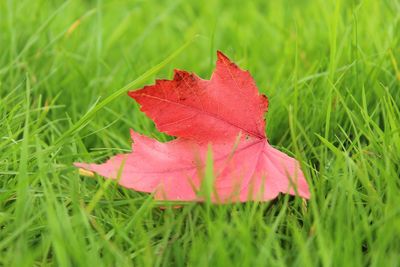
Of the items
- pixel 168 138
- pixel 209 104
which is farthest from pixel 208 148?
pixel 168 138

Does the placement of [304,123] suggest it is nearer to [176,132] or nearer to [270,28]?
[176,132]

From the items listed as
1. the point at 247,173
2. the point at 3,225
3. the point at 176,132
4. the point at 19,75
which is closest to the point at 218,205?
the point at 247,173

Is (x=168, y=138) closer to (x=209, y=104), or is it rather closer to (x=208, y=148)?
(x=209, y=104)

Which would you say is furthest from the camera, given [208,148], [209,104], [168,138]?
[168,138]

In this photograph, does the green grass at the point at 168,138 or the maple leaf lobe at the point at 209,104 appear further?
the maple leaf lobe at the point at 209,104
